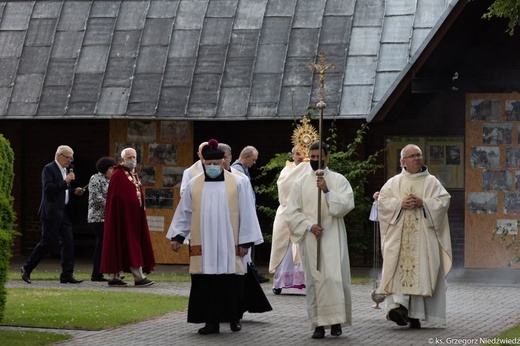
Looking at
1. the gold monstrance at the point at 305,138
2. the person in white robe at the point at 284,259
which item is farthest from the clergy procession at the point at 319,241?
the person in white robe at the point at 284,259

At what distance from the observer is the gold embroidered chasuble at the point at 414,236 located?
528 inches

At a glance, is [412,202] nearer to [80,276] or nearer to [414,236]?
[414,236]

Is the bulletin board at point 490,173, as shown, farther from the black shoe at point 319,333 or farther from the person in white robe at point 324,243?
the black shoe at point 319,333

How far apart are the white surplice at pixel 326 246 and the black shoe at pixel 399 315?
1.93 ft

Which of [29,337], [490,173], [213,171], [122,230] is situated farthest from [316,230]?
[490,173]

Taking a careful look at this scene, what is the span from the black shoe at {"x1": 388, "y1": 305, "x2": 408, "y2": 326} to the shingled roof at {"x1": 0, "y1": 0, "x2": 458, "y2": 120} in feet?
23.4

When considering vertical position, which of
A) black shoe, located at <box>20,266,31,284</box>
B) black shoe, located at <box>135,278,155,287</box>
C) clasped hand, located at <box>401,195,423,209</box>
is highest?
clasped hand, located at <box>401,195,423,209</box>

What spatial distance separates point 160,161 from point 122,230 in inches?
159

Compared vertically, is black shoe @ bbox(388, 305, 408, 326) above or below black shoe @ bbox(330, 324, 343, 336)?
above

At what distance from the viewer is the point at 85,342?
39.7 ft

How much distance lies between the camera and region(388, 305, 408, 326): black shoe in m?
13.3

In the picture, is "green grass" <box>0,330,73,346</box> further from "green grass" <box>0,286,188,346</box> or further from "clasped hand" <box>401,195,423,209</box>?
"clasped hand" <box>401,195,423,209</box>

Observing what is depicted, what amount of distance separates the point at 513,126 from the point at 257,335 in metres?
8.50

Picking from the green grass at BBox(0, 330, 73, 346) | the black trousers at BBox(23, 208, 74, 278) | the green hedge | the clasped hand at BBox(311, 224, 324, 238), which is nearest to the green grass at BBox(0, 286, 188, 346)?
the green grass at BBox(0, 330, 73, 346)
